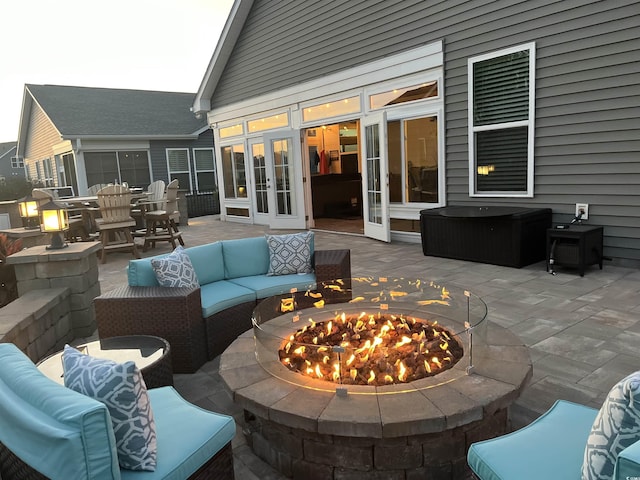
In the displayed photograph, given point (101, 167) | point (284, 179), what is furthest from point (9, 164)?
point (284, 179)

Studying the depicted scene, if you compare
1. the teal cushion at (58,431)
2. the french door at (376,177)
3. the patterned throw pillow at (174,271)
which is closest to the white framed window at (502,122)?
the french door at (376,177)

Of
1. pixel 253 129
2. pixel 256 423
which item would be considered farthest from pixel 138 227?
pixel 256 423

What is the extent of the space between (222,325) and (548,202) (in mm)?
4266

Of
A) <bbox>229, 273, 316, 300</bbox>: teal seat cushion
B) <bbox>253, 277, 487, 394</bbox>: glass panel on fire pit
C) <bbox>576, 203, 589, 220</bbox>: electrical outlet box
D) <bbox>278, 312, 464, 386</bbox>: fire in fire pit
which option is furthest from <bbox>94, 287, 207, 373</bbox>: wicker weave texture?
<bbox>576, 203, 589, 220</bbox>: electrical outlet box

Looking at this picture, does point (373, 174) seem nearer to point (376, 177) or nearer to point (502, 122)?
point (376, 177)

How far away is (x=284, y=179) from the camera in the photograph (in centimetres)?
988

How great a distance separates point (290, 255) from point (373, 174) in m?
3.96

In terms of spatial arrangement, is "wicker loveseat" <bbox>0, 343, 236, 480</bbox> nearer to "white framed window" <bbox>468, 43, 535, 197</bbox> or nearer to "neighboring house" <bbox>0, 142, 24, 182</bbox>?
"white framed window" <bbox>468, 43, 535, 197</bbox>

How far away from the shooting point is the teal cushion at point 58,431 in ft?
4.08

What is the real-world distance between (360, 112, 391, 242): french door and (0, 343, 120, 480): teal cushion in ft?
20.5

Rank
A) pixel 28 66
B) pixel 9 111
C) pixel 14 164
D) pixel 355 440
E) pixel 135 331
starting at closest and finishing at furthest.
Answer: pixel 355 440, pixel 135 331, pixel 28 66, pixel 14 164, pixel 9 111

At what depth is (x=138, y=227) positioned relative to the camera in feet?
34.9

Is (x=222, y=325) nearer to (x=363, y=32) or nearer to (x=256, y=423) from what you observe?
(x=256, y=423)

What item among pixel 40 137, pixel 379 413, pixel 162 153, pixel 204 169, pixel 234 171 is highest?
pixel 40 137
